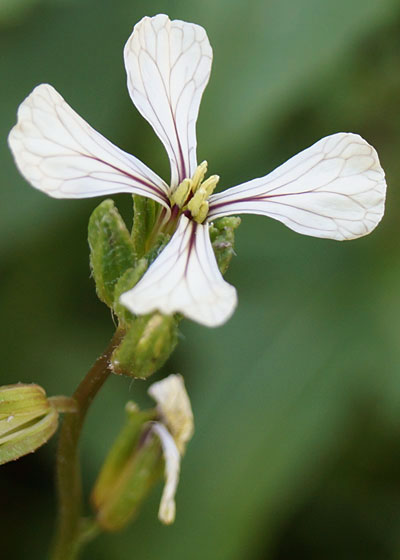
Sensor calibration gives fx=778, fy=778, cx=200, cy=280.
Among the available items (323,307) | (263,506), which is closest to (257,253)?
(323,307)

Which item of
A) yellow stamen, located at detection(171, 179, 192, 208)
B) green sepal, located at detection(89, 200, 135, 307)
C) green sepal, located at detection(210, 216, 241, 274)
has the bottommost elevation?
green sepal, located at detection(89, 200, 135, 307)

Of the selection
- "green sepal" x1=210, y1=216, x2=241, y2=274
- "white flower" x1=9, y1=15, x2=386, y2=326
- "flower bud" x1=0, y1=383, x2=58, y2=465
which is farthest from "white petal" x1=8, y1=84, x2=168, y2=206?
"flower bud" x1=0, y1=383, x2=58, y2=465

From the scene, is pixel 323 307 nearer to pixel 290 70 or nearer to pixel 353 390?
pixel 353 390

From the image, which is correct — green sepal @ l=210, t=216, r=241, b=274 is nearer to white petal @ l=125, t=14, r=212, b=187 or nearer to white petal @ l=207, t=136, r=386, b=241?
white petal @ l=207, t=136, r=386, b=241

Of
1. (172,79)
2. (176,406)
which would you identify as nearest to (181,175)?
(172,79)

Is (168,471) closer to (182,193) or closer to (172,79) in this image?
(182,193)

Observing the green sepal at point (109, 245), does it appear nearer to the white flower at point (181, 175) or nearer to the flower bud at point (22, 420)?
the white flower at point (181, 175)
